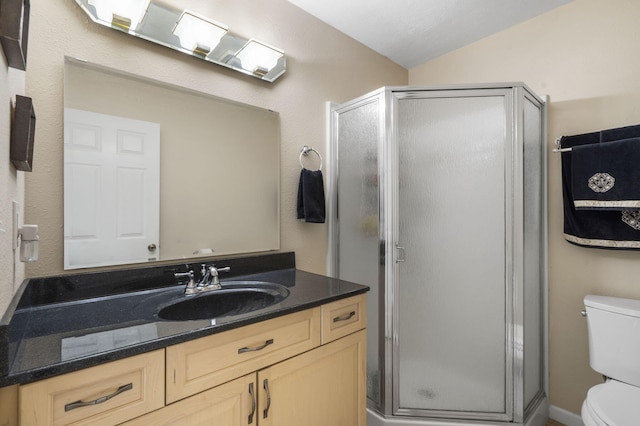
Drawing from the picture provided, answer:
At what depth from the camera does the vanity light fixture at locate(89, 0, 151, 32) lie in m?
1.26

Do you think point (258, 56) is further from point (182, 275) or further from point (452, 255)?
point (452, 255)

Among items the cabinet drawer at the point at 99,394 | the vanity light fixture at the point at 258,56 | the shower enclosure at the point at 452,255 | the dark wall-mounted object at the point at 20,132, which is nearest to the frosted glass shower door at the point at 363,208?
the shower enclosure at the point at 452,255

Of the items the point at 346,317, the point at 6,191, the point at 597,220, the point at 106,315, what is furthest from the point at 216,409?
the point at 597,220

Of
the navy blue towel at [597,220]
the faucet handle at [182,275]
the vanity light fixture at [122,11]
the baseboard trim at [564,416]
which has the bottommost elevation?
the baseboard trim at [564,416]

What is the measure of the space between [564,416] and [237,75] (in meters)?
2.76

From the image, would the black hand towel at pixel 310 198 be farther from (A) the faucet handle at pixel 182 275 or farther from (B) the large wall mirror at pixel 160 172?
(A) the faucet handle at pixel 182 275

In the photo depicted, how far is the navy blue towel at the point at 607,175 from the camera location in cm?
157

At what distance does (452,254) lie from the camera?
1779 millimetres

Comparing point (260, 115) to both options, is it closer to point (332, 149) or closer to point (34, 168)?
point (332, 149)

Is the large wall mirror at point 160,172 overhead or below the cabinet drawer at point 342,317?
overhead

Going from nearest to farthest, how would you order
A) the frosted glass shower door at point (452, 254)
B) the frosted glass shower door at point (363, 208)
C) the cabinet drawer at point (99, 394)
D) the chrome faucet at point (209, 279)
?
the cabinet drawer at point (99, 394)
the chrome faucet at point (209, 279)
the frosted glass shower door at point (452, 254)
the frosted glass shower door at point (363, 208)

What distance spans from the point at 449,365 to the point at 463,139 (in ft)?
Result: 4.16

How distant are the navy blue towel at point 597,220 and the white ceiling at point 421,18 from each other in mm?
863

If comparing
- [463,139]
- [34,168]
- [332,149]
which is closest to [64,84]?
[34,168]
